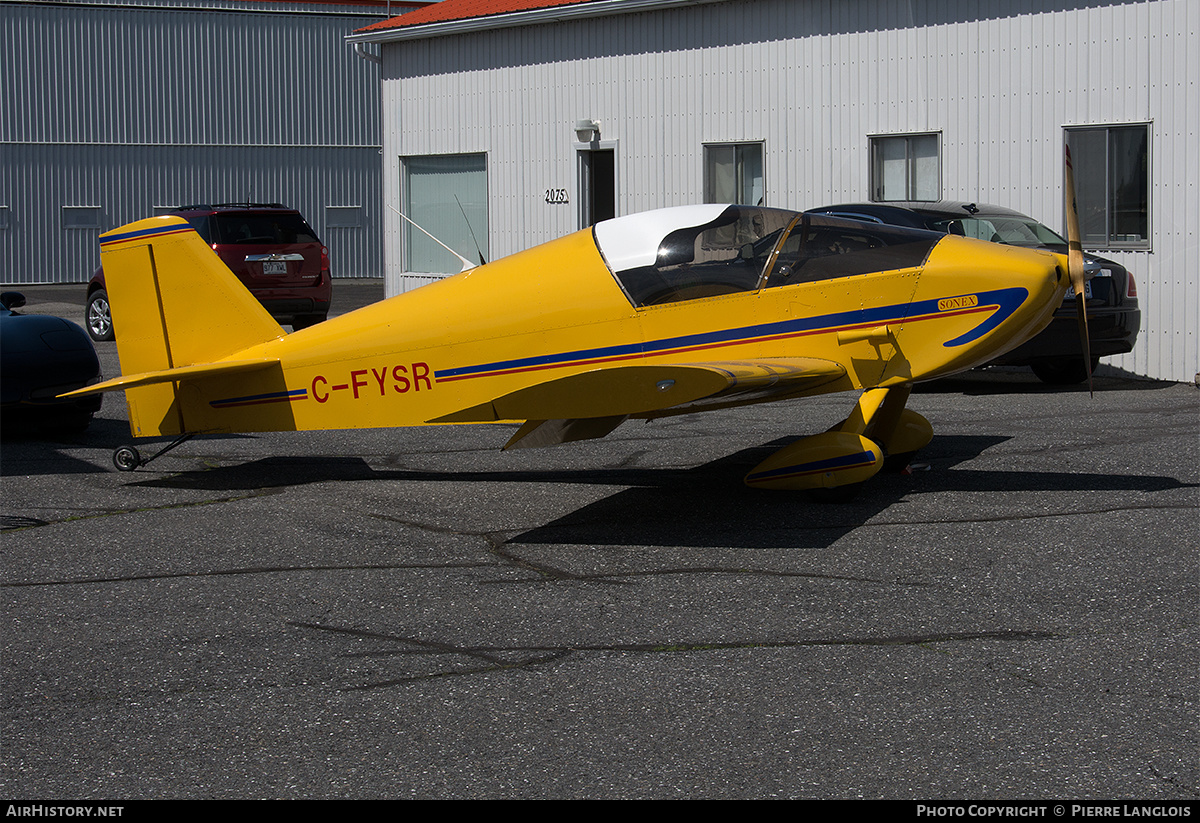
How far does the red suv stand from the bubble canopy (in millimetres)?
12077

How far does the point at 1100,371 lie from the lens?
13602 mm

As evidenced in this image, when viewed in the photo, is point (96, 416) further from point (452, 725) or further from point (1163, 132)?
point (1163, 132)

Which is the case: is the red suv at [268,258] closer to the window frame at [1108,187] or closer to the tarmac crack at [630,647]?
the window frame at [1108,187]

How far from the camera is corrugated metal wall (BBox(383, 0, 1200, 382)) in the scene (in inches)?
513

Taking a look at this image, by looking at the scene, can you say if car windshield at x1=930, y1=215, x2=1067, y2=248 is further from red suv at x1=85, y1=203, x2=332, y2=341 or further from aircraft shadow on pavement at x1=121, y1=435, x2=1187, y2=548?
red suv at x1=85, y1=203, x2=332, y2=341

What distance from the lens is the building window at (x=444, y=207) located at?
1986cm

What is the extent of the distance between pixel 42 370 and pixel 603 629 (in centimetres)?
667

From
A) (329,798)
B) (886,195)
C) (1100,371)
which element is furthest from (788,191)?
(329,798)

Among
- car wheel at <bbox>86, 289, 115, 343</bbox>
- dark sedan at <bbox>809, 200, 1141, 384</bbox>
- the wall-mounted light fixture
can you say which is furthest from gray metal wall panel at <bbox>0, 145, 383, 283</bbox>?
dark sedan at <bbox>809, 200, 1141, 384</bbox>

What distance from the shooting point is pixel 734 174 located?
16.8m

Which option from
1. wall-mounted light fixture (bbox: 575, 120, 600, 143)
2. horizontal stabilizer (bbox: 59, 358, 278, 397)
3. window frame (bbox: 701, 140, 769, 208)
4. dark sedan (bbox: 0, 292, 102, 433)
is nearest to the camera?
horizontal stabilizer (bbox: 59, 358, 278, 397)

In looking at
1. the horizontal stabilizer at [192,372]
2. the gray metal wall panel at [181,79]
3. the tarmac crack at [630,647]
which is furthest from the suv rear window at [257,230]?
the gray metal wall panel at [181,79]

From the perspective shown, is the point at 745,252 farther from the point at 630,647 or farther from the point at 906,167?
the point at 906,167

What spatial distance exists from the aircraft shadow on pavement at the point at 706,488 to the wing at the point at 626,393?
A: 0.63m
